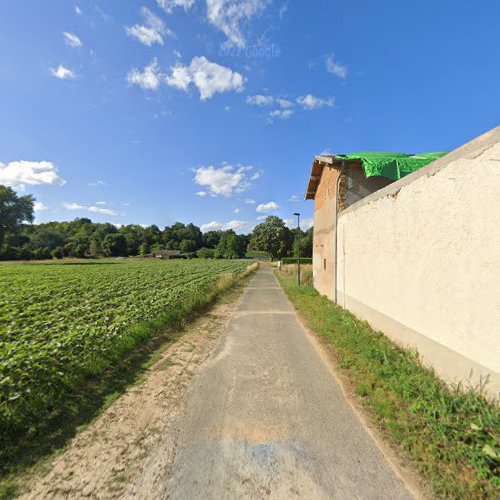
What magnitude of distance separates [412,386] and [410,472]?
1.53m

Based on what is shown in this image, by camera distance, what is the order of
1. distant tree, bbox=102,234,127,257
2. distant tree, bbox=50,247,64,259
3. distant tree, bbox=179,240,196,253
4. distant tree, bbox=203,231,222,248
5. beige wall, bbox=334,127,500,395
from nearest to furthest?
beige wall, bbox=334,127,500,395
distant tree, bbox=50,247,64,259
distant tree, bbox=102,234,127,257
distant tree, bbox=179,240,196,253
distant tree, bbox=203,231,222,248

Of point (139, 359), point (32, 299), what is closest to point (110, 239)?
point (32, 299)

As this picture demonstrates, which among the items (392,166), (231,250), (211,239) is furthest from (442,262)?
(211,239)

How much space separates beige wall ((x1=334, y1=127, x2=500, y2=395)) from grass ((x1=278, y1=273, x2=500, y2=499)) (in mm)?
382

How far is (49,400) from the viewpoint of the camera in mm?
3432

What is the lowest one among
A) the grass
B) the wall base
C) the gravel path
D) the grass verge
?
the grass verge

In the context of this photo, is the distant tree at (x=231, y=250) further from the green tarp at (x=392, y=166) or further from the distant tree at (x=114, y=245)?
the green tarp at (x=392, y=166)

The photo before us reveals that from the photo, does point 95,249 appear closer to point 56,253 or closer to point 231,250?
point 56,253

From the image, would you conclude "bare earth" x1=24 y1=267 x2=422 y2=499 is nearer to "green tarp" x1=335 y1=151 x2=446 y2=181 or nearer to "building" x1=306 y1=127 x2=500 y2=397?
"building" x1=306 y1=127 x2=500 y2=397

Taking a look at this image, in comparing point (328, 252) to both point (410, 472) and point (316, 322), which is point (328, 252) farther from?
point (410, 472)

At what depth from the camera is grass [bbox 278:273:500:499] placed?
2252 millimetres

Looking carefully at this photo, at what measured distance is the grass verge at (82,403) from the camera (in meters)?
2.56

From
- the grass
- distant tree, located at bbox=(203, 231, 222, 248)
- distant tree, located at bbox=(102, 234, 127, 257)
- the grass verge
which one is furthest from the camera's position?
distant tree, located at bbox=(203, 231, 222, 248)

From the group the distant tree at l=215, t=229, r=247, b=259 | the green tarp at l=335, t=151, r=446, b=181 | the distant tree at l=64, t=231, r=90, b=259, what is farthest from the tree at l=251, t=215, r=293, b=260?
the distant tree at l=64, t=231, r=90, b=259
